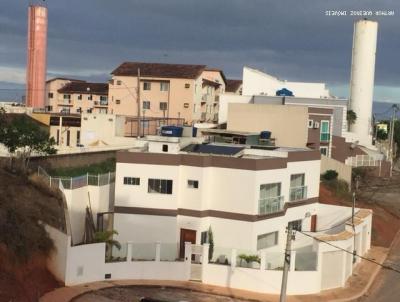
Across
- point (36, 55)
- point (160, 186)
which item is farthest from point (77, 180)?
point (36, 55)

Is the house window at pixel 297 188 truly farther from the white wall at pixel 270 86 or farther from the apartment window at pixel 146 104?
the apartment window at pixel 146 104

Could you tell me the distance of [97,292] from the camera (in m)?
25.3

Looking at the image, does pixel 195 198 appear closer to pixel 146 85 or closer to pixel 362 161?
pixel 362 161

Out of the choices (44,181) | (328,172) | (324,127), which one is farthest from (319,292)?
(324,127)

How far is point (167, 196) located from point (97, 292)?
7500 mm

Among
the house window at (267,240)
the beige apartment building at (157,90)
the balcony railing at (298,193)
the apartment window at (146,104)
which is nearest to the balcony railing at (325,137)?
the beige apartment building at (157,90)

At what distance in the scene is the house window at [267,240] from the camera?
103 feet

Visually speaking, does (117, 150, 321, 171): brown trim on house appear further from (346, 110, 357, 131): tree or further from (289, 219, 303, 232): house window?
(346, 110, 357, 131): tree

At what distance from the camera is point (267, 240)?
105 ft

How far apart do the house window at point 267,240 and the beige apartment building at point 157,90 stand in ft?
123

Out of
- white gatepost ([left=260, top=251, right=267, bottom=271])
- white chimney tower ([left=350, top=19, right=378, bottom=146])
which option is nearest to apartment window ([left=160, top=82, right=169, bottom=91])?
white chimney tower ([left=350, top=19, right=378, bottom=146])

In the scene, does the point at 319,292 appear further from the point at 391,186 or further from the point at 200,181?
the point at 391,186

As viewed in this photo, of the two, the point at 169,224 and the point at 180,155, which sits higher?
the point at 180,155

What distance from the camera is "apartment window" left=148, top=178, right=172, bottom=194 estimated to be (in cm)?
3151
